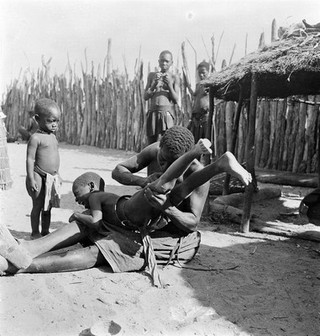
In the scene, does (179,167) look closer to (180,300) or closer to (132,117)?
(180,300)

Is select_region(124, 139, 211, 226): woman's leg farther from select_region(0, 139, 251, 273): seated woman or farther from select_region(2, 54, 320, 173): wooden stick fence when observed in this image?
select_region(2, 54, 320, 173): wooden stick fence

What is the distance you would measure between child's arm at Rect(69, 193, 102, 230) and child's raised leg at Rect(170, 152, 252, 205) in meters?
0.63

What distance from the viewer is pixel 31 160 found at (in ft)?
12.8

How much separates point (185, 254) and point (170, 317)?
0.87 m

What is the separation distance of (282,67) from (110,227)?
9.27 ft

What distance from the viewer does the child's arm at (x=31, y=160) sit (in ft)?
12.7

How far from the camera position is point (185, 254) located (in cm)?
340

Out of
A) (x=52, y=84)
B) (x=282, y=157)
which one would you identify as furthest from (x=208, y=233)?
(x=52, y=84)

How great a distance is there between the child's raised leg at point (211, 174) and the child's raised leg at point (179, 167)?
0.13 metres

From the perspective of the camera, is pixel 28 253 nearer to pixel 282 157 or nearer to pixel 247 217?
pixel 247 217

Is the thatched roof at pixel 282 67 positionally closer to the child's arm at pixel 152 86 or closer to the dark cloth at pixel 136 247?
the child's arm at pixel 152 86

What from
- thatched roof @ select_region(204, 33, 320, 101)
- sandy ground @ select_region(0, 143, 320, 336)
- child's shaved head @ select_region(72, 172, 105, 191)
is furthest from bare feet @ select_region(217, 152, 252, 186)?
thatched roof @ select_region(204, 33, 320, 101)

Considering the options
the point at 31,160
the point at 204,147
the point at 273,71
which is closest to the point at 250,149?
the point at 273,71

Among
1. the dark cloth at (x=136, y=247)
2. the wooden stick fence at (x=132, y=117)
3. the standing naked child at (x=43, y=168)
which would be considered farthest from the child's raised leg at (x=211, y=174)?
the wooden stick fence at (x=132, y=117)
